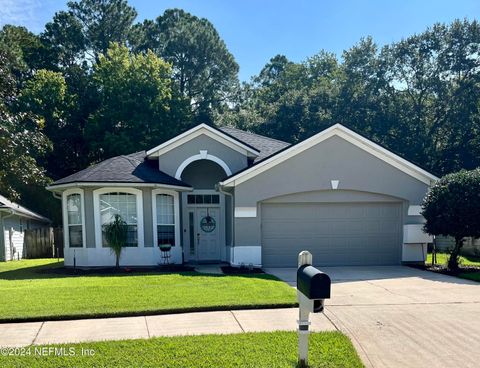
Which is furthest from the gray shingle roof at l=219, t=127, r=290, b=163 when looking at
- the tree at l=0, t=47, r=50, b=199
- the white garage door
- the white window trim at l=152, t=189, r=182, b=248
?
the tree at l=0, t=47, r=50, b=199

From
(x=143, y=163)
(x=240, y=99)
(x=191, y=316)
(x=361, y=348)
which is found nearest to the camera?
(x=361, y=348)

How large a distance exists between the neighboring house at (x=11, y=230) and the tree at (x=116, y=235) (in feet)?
26.2

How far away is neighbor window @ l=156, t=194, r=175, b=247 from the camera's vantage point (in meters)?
13.3

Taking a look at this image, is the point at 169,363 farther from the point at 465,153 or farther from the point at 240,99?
the point at 240,99

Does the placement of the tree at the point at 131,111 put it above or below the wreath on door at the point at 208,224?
above

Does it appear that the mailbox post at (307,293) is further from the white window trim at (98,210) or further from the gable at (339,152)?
the white window trim at (98,210)

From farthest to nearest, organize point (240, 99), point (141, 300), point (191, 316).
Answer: point (240, 99), point (141, 300), point (191, 316)

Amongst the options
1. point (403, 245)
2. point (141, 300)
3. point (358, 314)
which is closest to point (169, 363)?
point (141, 300)

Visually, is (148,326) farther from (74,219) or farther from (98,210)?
(74,219)

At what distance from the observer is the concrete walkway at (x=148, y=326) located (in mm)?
5562

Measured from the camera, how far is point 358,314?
6777mm

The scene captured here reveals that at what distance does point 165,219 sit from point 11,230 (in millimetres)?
9984

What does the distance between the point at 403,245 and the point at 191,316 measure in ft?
30.3

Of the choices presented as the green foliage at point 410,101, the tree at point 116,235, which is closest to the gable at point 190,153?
the tree at point 116,235
